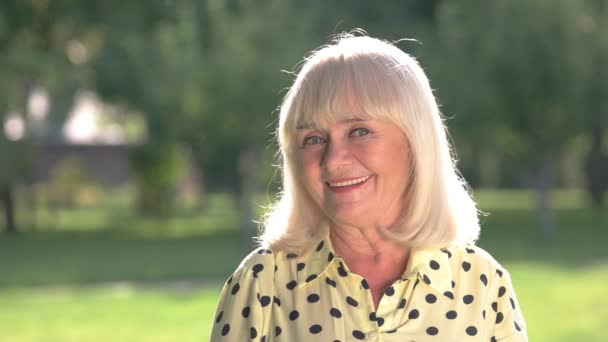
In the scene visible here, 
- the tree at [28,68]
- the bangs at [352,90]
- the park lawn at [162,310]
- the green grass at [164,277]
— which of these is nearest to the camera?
the bangs at [352,90]

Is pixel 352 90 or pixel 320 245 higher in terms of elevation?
pixel 352 90

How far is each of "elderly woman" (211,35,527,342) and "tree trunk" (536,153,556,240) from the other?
2375cm

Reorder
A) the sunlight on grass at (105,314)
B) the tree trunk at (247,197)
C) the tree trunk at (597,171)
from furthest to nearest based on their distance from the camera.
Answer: the tree trunk at (597,171) < the tree trunk at (247,197) < the sunlight on grass at (105,314)

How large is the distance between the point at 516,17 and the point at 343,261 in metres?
22.6

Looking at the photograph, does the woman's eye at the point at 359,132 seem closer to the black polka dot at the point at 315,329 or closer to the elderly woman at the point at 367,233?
the elderly woman at the point at 367,233

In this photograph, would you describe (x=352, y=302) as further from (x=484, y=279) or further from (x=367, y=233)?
(x=484, y=279)

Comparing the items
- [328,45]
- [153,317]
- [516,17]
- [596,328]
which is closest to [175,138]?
[516,17]

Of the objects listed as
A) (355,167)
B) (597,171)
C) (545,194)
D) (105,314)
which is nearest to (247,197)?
(545,194)

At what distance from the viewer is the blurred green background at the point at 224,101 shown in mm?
18531

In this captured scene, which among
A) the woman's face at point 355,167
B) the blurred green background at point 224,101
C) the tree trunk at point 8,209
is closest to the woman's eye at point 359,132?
the woman's face at point 355,167

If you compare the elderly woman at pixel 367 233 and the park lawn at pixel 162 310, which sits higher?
the elderly woman at pixel 367 233

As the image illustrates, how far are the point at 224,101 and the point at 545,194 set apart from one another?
28.4 ft

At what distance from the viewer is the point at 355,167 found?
2312 millimetres

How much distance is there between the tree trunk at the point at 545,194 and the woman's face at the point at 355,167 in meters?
23.8
